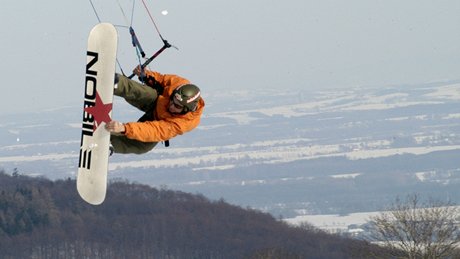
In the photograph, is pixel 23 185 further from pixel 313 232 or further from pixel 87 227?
pixel 313 232

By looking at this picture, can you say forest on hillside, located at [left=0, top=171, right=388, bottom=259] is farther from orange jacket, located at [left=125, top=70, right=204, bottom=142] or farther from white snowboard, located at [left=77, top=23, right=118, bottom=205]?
white snowboard, located at [left=77, top=23, right=118, bottom=205]

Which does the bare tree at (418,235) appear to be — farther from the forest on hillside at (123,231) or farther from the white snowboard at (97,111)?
the forest on hillside at (123,231)

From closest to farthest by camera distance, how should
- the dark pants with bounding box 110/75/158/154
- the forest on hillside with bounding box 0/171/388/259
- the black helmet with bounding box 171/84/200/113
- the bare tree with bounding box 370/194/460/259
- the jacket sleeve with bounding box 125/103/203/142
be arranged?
1. the jacket sleeve with bounding box 125/103/203/142
2. the black helmet with bounding box 171/84/200/113
3. the dark pants with bounding box 110/75/158/154
4. the bare tree with bounding box 370/194/460/259
5. the forest on hillside with bounding box 0/171/388/259

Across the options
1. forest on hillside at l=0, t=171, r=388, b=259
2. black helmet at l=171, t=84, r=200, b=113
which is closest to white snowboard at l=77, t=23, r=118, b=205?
black helmet at l=171, t=84, r=200, b=113

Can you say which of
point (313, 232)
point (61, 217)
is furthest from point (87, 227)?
point (313, 232)

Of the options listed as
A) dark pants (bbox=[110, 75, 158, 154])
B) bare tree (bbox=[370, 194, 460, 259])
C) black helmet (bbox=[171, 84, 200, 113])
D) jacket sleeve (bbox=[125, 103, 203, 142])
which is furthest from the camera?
bare tree (bbox=[370, 194, 460, 259])

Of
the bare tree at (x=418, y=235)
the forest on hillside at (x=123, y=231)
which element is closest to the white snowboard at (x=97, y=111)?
the bare tree at (x=418, y=235)

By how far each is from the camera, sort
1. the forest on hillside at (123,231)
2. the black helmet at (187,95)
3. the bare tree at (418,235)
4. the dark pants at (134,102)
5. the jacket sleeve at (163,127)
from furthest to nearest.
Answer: the forest on hillside at (123,231)
the bare tree at (418,235)
the dark pants at (134,102)
the black helmet at (187,95)
the jacket sleeve at (163,127)

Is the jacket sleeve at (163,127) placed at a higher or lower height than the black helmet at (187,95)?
lower
